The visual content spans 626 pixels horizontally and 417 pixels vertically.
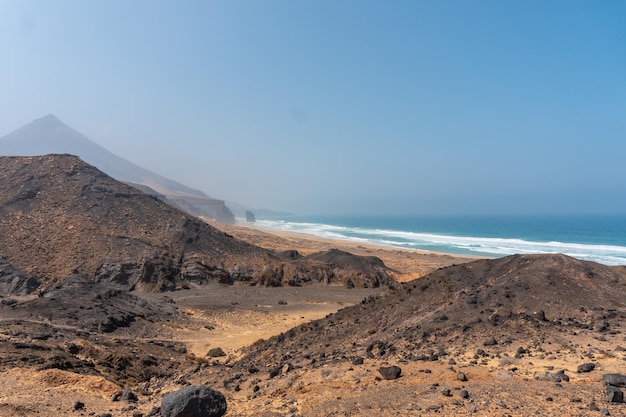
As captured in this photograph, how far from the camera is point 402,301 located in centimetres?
1597

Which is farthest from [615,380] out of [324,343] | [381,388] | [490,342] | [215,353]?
[215,353]

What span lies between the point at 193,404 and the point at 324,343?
21.2 feet

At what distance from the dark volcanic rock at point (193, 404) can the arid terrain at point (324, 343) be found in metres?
0.48

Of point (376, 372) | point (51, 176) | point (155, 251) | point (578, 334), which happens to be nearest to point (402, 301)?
point (578, 334)

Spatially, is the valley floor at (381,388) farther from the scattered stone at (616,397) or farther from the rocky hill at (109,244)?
the rocky hill at (109,244)

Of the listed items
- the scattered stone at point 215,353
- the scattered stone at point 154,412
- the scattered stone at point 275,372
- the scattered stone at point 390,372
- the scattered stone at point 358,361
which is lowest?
the scattered stone at point 215,353

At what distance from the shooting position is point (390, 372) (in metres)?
8.49

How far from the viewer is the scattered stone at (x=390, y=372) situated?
8.44 m

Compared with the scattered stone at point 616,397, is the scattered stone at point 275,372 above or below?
below

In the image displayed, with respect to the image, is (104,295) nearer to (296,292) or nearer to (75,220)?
(296,292)

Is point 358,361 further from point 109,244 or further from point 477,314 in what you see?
point 109,244

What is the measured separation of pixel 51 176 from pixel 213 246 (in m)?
19.0

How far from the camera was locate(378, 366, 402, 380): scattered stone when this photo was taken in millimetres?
8438

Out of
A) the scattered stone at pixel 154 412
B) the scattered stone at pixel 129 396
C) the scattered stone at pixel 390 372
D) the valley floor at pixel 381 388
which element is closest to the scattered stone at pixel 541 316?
the valley floor at pixel 381 388
